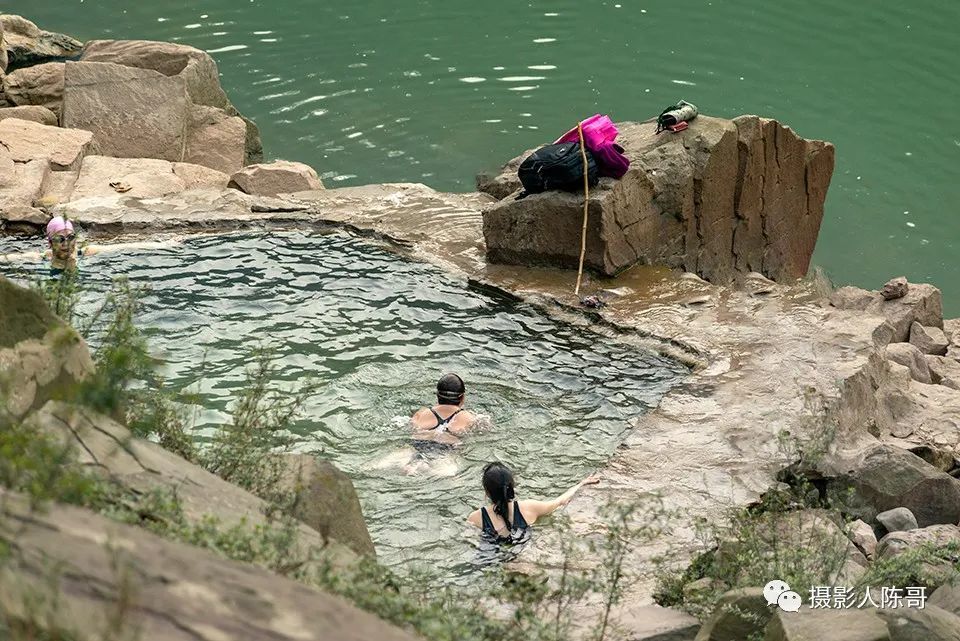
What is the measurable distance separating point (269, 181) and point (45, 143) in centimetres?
270

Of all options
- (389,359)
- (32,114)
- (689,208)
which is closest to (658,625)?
(389,359)

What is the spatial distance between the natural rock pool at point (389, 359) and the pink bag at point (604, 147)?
1737 mm

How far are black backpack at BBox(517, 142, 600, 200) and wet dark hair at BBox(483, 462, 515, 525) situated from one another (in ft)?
15.5

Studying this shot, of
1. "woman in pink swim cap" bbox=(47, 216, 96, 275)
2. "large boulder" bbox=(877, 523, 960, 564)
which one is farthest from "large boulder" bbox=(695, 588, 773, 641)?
"woman in pink swim cap" bbox=(47, 216, 96, 275)

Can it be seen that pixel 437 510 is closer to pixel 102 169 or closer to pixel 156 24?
pixel 102 169

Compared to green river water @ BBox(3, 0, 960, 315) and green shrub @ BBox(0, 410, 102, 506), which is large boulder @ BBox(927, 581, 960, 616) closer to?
green shrub @ BBox(0, 410, 102, 506)

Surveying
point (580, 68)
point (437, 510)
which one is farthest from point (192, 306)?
point (580, 68)

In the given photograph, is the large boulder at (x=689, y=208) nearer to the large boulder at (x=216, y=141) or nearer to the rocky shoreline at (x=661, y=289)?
the rocky shoreline at (x=661, y=289)

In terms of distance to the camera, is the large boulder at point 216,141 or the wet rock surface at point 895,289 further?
the large boulder at point 216,141

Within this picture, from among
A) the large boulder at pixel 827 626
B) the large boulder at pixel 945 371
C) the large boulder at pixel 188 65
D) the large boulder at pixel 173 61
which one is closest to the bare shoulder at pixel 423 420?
the large boulder at pixel 827 626

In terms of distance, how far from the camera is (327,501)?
5754mm

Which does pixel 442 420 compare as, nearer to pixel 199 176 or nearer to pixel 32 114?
pixel 199 176

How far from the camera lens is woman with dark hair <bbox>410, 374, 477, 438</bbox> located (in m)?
Answer: 8.88

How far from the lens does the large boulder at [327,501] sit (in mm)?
5609
